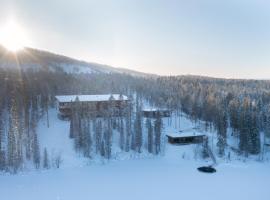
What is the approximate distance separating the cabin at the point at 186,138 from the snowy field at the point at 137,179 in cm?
285

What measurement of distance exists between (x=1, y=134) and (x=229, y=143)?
137 ft

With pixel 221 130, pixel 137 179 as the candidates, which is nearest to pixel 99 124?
pixel 137 179

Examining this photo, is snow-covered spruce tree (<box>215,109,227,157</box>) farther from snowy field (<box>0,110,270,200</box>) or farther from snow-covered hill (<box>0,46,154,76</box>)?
snow-covered hill (<box>0,46,154,76</box>)

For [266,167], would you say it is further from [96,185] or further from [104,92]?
[104,92]

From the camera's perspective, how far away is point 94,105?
62844mm

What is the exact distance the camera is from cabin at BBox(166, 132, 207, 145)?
2287 inches

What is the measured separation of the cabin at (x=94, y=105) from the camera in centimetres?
6112

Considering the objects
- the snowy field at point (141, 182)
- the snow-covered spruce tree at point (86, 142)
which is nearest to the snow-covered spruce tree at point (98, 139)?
the snow-covered spruce tree at point (86, 142)

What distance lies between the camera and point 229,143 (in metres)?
61.1

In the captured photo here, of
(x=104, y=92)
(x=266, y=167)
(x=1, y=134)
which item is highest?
(x=104, y=92)

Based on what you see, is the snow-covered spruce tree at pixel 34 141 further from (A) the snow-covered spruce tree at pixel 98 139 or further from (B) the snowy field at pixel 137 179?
(A) the snow-covered spruce tree at pixel 98 139

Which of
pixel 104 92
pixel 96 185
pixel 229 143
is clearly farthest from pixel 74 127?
pixel 104 92

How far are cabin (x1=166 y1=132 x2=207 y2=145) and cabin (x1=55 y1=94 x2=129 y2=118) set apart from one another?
39.5ft

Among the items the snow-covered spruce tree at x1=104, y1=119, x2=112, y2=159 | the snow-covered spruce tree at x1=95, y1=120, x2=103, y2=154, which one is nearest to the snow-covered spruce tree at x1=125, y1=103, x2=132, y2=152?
the snow-covered spruce tree at x1=104, y1=119, x2=112, y2=159
